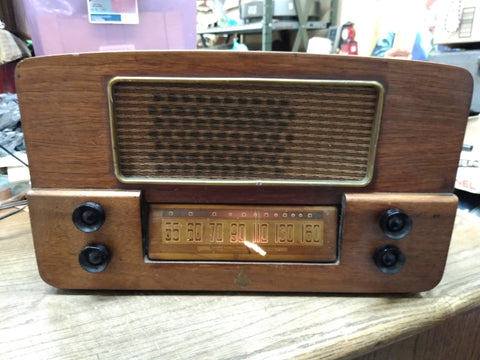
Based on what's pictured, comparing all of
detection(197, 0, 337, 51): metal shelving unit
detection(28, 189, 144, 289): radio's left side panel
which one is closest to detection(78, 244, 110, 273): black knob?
detection(28, 189, 144, 289): radio's left side panel

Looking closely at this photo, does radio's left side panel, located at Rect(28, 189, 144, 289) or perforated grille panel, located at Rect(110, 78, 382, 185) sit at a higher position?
perforated grille panel, located at Rect(110, 78, 382, 185)

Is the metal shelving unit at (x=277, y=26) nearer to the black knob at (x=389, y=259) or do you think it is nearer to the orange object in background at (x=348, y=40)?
the orange object in background at (x=348, y=40)

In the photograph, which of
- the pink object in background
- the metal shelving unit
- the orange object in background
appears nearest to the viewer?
the pink object in background

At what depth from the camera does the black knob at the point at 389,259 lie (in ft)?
1.77

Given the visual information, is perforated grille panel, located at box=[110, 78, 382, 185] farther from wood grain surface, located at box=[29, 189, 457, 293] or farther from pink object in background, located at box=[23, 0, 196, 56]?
pink object in background, located at box=[23, 0, 196, 56]

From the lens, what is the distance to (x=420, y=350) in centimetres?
63

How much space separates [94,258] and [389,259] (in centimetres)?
45

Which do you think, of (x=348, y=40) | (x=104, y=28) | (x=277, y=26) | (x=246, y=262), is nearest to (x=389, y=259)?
(x=246, y=262)

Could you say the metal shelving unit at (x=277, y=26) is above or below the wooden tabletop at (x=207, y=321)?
above

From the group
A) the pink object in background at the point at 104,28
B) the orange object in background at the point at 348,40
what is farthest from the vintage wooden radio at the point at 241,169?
the orange object in background at the point at 348,40

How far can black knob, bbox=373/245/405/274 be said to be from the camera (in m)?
0.54

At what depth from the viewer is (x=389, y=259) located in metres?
0.54

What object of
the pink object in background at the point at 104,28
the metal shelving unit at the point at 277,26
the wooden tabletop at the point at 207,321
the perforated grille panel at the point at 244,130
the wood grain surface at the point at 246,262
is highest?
the metal shelving unit at the point at 277,26

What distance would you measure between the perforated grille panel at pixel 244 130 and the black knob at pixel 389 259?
0.11 metres
